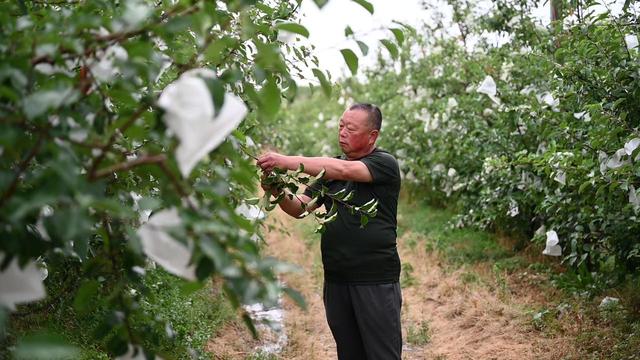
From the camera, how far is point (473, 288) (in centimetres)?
485

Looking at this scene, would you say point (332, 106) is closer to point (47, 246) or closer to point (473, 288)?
point (473, 288)

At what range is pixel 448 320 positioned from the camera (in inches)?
180

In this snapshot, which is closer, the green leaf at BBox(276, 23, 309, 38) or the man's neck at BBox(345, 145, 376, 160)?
the green leaf at BBox(276, 23, 309, 38)

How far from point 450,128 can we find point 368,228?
4.12 m

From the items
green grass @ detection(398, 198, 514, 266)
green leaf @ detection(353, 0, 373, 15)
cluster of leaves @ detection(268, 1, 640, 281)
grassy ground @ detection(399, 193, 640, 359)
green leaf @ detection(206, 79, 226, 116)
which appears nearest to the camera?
green leaf @ detection(206, 79, 226, 116)

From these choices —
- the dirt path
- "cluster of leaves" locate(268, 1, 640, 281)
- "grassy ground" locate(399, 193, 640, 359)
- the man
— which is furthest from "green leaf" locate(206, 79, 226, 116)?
the dirt path

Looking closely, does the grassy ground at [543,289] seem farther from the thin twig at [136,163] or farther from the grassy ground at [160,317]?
the thin twig at [136,163]

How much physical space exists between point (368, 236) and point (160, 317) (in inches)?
33.4

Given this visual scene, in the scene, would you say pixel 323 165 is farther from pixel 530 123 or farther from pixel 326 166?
pixel 530 123

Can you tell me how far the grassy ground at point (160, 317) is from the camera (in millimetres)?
2719

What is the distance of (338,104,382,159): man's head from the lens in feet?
8.94

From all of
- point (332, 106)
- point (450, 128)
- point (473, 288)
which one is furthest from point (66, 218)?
point (332, 106)

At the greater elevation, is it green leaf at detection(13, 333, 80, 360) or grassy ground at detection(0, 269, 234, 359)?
green leaf at detection(13, 333, 80, 360)

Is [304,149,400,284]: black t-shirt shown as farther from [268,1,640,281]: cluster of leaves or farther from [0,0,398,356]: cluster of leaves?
[0,0,398,356]: cluster of leaves
